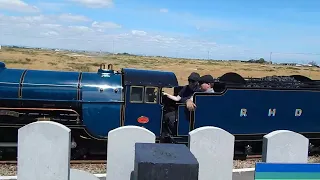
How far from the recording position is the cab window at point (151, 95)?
840 cm

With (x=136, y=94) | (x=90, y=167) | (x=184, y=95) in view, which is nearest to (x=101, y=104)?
(x=136, y=94)

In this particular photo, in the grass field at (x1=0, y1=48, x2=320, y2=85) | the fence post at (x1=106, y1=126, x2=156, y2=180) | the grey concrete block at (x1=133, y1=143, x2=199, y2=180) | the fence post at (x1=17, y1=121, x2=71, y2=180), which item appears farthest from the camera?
the grass field at (x1=0, y1=48, x2=320, y2=85)

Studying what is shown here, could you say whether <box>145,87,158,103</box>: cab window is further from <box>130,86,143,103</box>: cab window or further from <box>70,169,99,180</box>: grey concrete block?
<box>70,169,99,180</box>: grey concrete block

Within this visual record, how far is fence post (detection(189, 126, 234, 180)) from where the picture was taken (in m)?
3.24

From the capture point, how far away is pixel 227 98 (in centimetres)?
888

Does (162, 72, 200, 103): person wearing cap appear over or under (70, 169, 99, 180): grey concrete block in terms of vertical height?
over

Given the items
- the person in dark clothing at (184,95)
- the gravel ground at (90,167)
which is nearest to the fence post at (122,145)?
the gravel ground at (90,167)

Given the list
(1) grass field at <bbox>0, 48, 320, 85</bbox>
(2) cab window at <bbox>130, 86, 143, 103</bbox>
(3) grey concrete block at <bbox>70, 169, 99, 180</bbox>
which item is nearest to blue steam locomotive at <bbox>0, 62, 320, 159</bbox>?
(2) cab window at <bbox>130, 86, 143, 103</bbox>

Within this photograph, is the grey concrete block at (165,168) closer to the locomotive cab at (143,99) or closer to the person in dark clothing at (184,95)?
the locomotive cab at (143,99)

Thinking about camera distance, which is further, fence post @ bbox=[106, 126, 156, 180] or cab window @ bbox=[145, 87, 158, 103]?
cab window @ bbox=[145, 87, 158, 103]

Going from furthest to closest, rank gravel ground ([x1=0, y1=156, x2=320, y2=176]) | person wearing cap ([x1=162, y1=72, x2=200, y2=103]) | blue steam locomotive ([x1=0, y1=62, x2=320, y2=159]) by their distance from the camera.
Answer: person wearing cap ([x1=162, y1=72, x2=200, y2=103]) < blue steam locomotive ([x1=0, y1=62, x2=320, y2=159]) < gravel ground ([x1=0, y1=156, x2=320, y2=176])

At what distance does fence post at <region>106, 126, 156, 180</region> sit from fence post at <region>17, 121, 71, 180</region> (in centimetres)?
34

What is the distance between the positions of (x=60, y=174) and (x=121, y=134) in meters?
0.55

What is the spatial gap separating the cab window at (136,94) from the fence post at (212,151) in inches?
202
